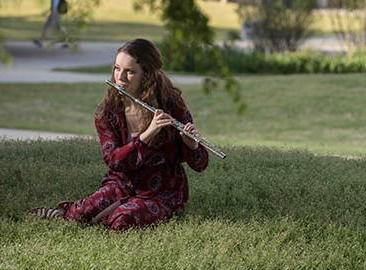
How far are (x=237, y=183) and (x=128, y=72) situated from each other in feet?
5.20

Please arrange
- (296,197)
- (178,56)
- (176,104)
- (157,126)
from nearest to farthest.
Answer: (178,56) < (157,126) < (176,104) < (296,197)

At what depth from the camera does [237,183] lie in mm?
6559

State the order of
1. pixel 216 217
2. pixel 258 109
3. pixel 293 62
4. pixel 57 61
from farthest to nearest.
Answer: pixel 57 61 → pixel 293 62 → pixel 258 109 → pixel 216 217

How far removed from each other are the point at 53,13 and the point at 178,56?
1.91 feet

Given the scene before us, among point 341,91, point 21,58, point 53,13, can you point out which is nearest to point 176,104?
point 53,13

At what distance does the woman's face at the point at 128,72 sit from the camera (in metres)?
5.21

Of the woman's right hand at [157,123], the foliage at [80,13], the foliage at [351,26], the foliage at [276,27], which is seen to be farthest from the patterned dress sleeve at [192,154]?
the foliage at [276,27]

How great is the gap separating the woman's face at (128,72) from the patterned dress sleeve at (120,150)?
244 mm

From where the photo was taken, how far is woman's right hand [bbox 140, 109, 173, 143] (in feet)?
16.3

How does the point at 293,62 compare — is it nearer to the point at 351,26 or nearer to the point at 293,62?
the point at 293,62

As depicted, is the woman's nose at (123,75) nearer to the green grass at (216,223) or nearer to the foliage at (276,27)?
the green grass at (216,223)

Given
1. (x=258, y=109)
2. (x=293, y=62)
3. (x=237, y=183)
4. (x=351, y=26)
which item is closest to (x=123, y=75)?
(x=237, y=183)

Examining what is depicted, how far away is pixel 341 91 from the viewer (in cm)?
1645

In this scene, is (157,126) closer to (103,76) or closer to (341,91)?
(341,91)
